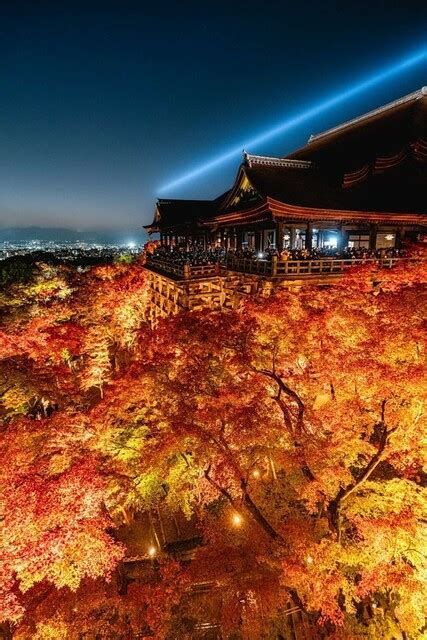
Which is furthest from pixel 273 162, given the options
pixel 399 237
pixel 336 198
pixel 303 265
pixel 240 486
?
pixel 240 486

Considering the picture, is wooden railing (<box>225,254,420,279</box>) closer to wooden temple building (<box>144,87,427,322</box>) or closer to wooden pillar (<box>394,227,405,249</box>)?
wooden temple building (<box>144,87,427,322</box>)

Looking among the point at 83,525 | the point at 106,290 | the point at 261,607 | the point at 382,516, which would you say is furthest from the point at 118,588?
the point at 106,290

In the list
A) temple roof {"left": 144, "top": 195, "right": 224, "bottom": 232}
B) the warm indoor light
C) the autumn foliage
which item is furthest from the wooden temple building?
the warm indoor light

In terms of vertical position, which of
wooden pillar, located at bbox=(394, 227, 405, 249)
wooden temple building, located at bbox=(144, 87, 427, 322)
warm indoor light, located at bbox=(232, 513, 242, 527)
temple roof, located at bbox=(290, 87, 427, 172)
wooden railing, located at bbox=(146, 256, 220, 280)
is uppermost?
temple roof, located at bbox=(290, 87, 427, 172)

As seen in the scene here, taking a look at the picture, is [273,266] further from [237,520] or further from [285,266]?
[237,520]

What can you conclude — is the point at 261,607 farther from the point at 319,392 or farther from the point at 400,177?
the point at 400,177

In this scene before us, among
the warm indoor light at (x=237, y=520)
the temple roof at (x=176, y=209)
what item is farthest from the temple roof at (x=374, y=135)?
the warm indoor light at (x=237, y=520)
